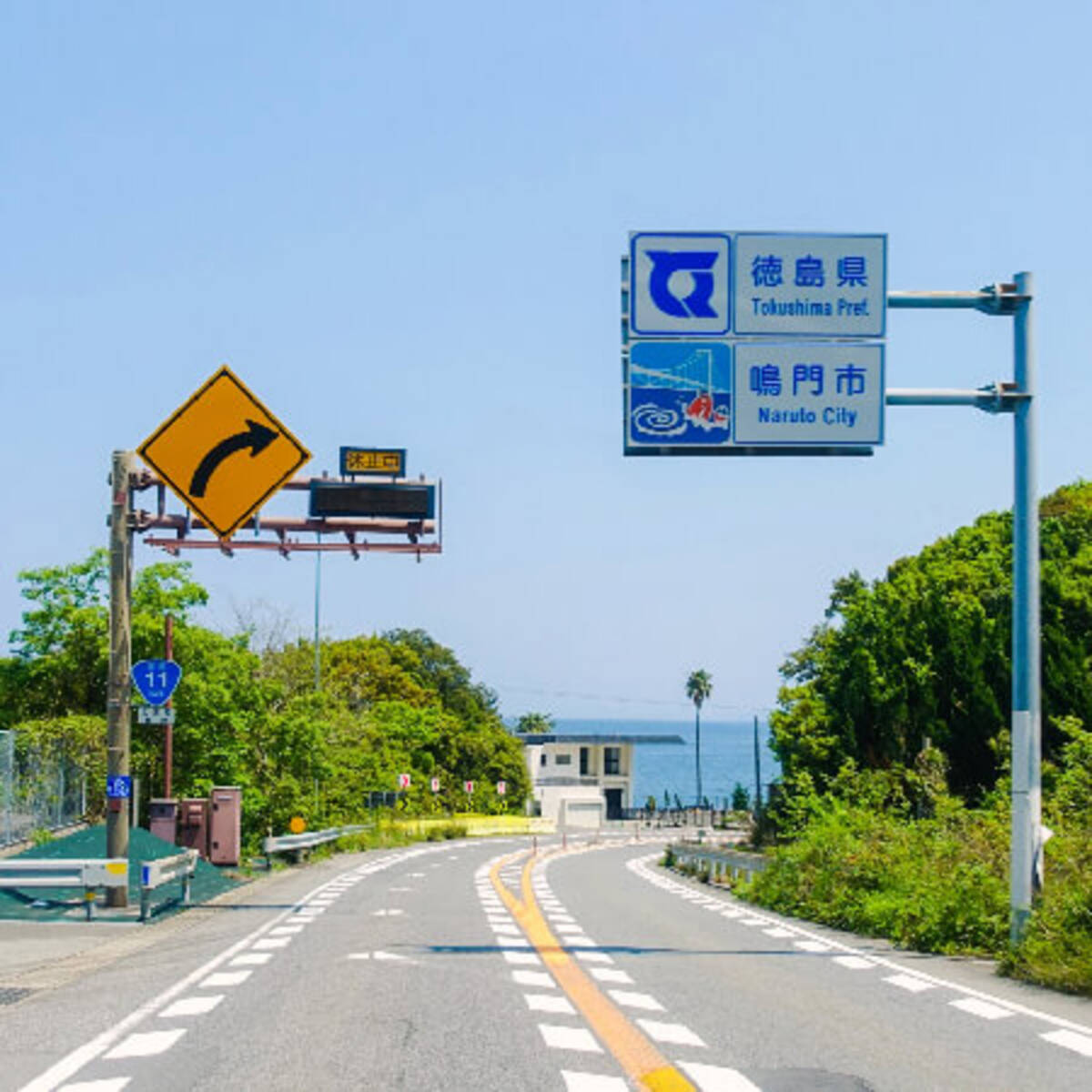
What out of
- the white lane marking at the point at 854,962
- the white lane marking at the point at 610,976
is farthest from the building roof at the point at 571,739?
the white lane marking at the point at 610,976

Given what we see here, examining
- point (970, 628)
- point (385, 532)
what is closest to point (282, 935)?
point (385, 532)

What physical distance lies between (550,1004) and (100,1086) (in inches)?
162

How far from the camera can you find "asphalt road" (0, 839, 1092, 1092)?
9141 mm

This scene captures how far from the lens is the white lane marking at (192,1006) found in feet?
38.3

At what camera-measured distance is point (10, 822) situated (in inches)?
1239

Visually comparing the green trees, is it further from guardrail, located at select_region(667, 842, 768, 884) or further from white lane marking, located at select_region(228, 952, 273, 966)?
white lane marking, located at select_region(228, 952, 273, 966)

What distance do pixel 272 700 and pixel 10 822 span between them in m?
24.1

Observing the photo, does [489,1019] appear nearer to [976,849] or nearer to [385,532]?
[976,849]

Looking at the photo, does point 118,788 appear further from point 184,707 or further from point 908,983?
point 184,707

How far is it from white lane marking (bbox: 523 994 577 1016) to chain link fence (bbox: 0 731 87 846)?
20.6 meters

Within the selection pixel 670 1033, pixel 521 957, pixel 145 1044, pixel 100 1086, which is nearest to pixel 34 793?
pixel 521 957

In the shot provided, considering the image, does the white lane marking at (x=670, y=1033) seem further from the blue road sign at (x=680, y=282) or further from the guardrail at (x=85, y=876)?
the guardrail at (x=85, y=876)

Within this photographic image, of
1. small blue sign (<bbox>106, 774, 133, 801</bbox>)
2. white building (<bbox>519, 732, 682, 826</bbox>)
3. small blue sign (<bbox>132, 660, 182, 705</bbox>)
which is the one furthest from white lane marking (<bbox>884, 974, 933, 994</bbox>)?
white building (<bbox>519, 732, 682, 826</bbox>)

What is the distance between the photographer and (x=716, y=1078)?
29.2ft
